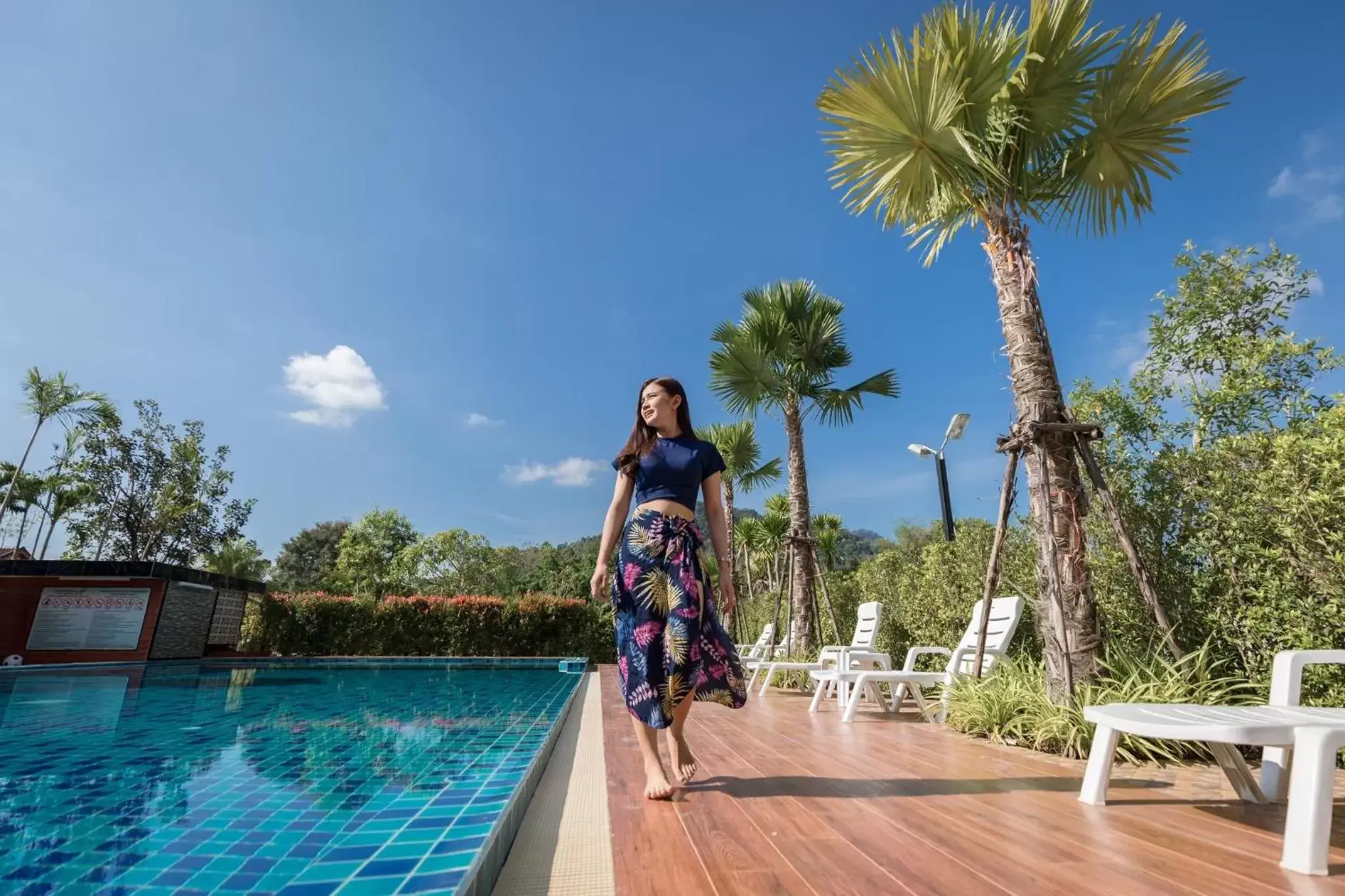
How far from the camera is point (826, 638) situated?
10.5 metres

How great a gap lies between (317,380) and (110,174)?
13.2 meters

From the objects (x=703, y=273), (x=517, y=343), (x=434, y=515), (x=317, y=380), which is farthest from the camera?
(x=434, y=515)

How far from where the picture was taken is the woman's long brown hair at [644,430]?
2.60 meters

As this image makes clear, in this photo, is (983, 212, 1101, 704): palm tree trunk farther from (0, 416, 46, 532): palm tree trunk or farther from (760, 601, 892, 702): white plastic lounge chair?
(0, 416, 46, 532): palm tree trunk

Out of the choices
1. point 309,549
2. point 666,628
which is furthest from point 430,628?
point 309,549

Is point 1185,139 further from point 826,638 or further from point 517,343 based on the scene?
point 517,343

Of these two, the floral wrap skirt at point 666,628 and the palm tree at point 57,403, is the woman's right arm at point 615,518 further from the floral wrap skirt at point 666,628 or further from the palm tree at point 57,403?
the palm tree at point 57,403

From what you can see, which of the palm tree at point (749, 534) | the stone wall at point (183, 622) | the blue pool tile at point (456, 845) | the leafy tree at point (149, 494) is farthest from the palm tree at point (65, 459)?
the blue pool tile at point (456, 845)

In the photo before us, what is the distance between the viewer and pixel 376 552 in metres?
30.8

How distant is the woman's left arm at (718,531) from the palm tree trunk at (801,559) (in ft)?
19.9

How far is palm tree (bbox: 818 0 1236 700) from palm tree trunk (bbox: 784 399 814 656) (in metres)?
4.57

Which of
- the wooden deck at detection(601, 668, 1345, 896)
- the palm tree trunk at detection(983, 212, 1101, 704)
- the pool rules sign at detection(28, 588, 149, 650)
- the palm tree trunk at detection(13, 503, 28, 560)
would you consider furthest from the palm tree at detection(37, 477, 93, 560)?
the palm tree trunk at detection(983, 212, 1101, 704)

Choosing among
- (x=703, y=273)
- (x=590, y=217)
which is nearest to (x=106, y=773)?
(x=590, y=217)

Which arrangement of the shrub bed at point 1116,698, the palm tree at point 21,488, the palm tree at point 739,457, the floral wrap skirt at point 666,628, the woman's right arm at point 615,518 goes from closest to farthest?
the floral wrap skirt at point 666,628 < the woman's right arm at point 615,518 < the shrub bed at point 1116,698 < the palm tree at point 739,457 < the palm tree at point 21,488
